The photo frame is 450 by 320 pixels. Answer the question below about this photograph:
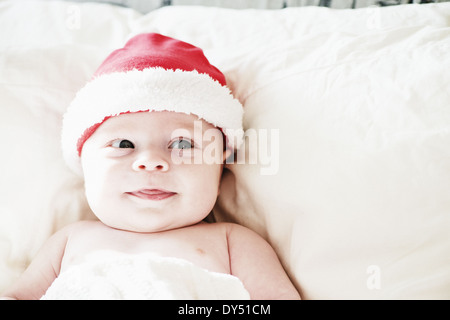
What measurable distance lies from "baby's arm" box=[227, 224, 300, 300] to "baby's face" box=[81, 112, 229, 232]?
0.10 meters

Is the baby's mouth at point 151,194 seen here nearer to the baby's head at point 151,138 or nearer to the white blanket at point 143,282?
the baby's head at point 151,138

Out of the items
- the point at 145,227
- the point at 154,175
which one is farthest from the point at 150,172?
the point at 145,227

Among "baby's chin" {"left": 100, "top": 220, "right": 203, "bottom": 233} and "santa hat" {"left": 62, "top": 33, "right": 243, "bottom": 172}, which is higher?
"santa hat" {"left": 62, "top": 33, "right": 243, "bottom": 172}

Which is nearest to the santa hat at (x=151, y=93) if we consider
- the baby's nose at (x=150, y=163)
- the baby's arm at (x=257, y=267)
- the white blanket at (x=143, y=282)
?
the baby's nose at (x=150, y=163)

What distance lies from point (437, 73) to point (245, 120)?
1.37 feet

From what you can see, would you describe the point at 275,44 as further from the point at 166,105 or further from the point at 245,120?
the point at 166,105

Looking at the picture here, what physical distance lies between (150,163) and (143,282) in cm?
24

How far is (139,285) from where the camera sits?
0.66m

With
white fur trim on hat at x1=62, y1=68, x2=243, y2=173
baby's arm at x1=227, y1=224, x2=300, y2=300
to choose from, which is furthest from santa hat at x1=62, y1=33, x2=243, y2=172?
baby's arm at x1=227, y1=224, x2=300, y2=300

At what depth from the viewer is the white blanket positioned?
0.65 m

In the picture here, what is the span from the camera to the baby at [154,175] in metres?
0.84

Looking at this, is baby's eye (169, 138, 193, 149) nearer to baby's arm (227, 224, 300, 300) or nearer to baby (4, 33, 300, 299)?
baby (4, 33, 300, 299)

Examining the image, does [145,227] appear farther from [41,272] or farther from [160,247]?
[41,272]
